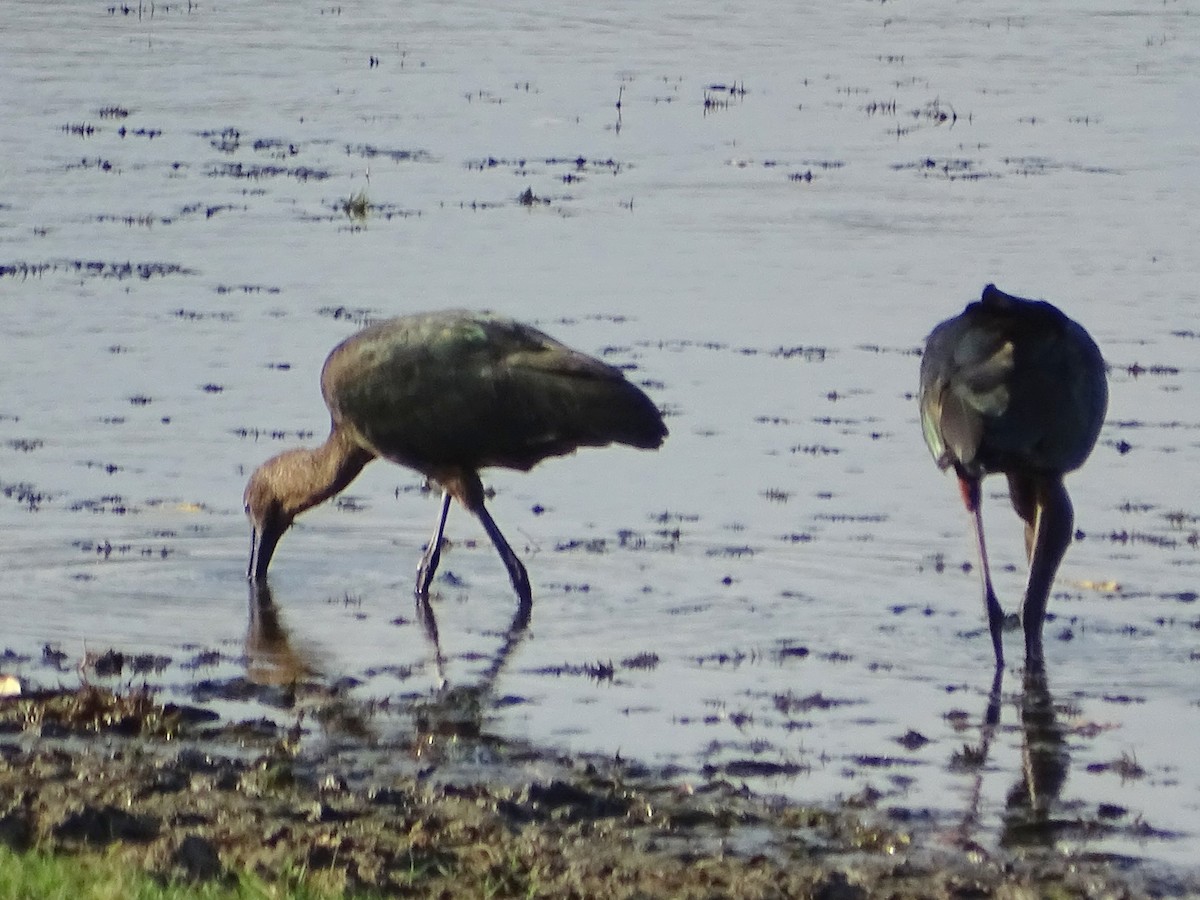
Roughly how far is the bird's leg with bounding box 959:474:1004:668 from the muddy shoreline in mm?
1695

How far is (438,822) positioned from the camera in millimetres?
6133

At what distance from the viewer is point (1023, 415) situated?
26.5 feet

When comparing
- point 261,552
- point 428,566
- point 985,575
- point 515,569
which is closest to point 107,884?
point 985,575

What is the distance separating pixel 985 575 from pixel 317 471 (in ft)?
8.86

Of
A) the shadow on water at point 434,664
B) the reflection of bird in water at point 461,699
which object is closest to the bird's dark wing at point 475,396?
the shadow on water at point 434,664

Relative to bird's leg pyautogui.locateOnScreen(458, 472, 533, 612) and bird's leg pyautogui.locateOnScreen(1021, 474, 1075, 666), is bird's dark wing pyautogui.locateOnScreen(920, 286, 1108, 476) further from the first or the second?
bird's leg pyautogui.locateOnScreen(458, 472, 533, 612)

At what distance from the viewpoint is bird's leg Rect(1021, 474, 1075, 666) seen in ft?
27.1

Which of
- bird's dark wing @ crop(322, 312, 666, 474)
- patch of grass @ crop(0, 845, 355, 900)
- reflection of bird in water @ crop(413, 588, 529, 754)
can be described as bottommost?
reflection of bird in water @ crop(413, 588, 529, 754)

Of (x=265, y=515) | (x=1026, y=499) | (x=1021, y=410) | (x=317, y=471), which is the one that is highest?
(x=1021, y=410)

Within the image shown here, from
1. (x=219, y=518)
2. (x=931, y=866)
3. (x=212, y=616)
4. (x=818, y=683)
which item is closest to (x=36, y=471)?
(x=219, y=518)

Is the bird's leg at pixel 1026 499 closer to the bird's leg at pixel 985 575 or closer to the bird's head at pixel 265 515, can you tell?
the bird's leg at pixel 985 575

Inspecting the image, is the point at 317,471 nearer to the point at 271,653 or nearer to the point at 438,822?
the point at 271,653

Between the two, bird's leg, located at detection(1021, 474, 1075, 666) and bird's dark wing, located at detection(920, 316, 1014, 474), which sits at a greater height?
bird's dark wing, located at detection(920, 316, 1014, 474)

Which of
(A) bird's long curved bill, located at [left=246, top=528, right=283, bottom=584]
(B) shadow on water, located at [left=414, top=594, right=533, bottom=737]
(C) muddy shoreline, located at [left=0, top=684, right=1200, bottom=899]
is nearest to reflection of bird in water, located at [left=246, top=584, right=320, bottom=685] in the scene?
(A) bird's long curved bill, located at [left=246, top=528, right=283, bottom=584]
